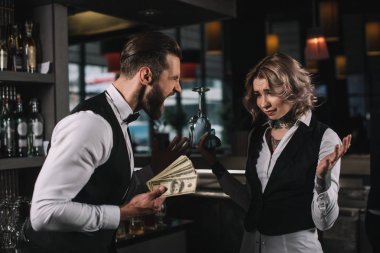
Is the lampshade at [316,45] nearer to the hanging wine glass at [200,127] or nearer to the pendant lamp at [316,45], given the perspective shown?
the pendant lamp at [316,45]

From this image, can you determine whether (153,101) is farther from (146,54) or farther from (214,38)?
(214,38)

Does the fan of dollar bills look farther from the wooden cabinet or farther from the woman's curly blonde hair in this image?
the wooden cabinet

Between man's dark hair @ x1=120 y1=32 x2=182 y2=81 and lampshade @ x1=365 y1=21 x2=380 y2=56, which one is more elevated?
lampshade @ x1=365 y1=21 x2=380 y2=56

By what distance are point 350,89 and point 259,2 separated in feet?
17.8

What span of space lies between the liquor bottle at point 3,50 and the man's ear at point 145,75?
1.16 m

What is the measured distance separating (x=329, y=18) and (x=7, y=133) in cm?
380

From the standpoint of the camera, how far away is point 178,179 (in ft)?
6.09

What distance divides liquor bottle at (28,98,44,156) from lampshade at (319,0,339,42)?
140 inches

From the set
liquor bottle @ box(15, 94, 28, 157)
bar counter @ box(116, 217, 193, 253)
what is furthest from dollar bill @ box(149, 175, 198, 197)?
liquor bottle @ box(15, 94, 28, 157)

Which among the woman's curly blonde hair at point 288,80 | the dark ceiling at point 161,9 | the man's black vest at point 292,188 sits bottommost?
the man's black vest at point 292,188

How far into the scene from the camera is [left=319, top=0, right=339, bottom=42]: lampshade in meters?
5.28

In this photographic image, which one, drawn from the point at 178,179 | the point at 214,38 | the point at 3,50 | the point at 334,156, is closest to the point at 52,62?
the point at 3,50

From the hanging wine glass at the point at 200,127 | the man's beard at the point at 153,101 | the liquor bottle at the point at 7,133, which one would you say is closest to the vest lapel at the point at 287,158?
the hanging wine glass at the point at 200,127

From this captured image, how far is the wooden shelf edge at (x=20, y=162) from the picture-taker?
2.52 m
